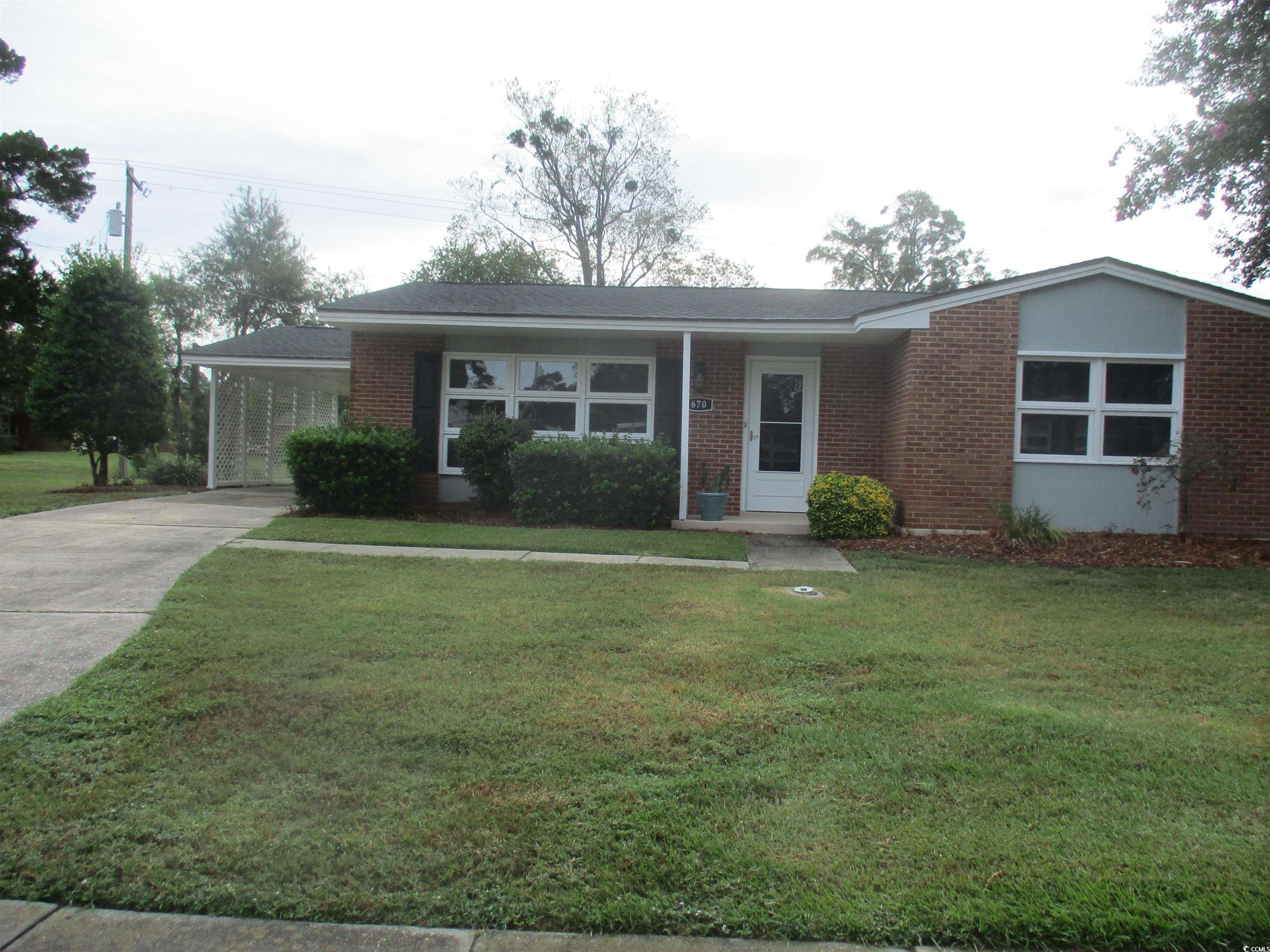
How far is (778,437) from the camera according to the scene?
11.9 meters

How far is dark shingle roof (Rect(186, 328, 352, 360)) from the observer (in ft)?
46.1

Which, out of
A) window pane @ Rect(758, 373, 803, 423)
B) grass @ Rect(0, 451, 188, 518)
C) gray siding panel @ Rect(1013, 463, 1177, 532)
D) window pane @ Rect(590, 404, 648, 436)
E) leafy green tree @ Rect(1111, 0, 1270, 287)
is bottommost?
grass @ Rect(0, 451, 188, 518)

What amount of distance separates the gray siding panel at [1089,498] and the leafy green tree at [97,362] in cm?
1415

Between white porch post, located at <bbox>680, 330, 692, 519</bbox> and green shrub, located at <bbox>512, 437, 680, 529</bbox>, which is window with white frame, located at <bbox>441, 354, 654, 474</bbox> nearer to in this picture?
white porch post, located at <bbox>680, 330, 692, 519</bbox>

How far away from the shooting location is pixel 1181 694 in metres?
4.10

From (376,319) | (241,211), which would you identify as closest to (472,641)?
(376,319)

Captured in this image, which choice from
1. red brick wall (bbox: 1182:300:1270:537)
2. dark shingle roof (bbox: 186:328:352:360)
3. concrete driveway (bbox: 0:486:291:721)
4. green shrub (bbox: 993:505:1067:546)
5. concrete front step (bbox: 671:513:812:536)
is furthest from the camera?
dark shingle roof (bbox: 186:328:352:360)

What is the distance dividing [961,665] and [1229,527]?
7.37 m

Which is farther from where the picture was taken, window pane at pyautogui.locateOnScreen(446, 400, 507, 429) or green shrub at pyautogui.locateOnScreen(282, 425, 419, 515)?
window pane at pyautogui.locateOnScreen(446, 400, 507, 429)

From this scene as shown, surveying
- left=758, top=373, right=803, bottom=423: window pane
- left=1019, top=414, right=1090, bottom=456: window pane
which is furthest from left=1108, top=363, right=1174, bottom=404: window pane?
left=758, top=373, right=803, bottom=423: window pane

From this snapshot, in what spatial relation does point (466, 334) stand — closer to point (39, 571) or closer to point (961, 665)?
point (39, 571)

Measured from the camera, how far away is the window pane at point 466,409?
1209 cm

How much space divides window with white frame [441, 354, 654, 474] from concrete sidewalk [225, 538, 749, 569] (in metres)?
3.87

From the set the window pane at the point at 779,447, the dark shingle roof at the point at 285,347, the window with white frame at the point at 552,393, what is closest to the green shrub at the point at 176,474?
the dark shingle roof at the point at 285,347
